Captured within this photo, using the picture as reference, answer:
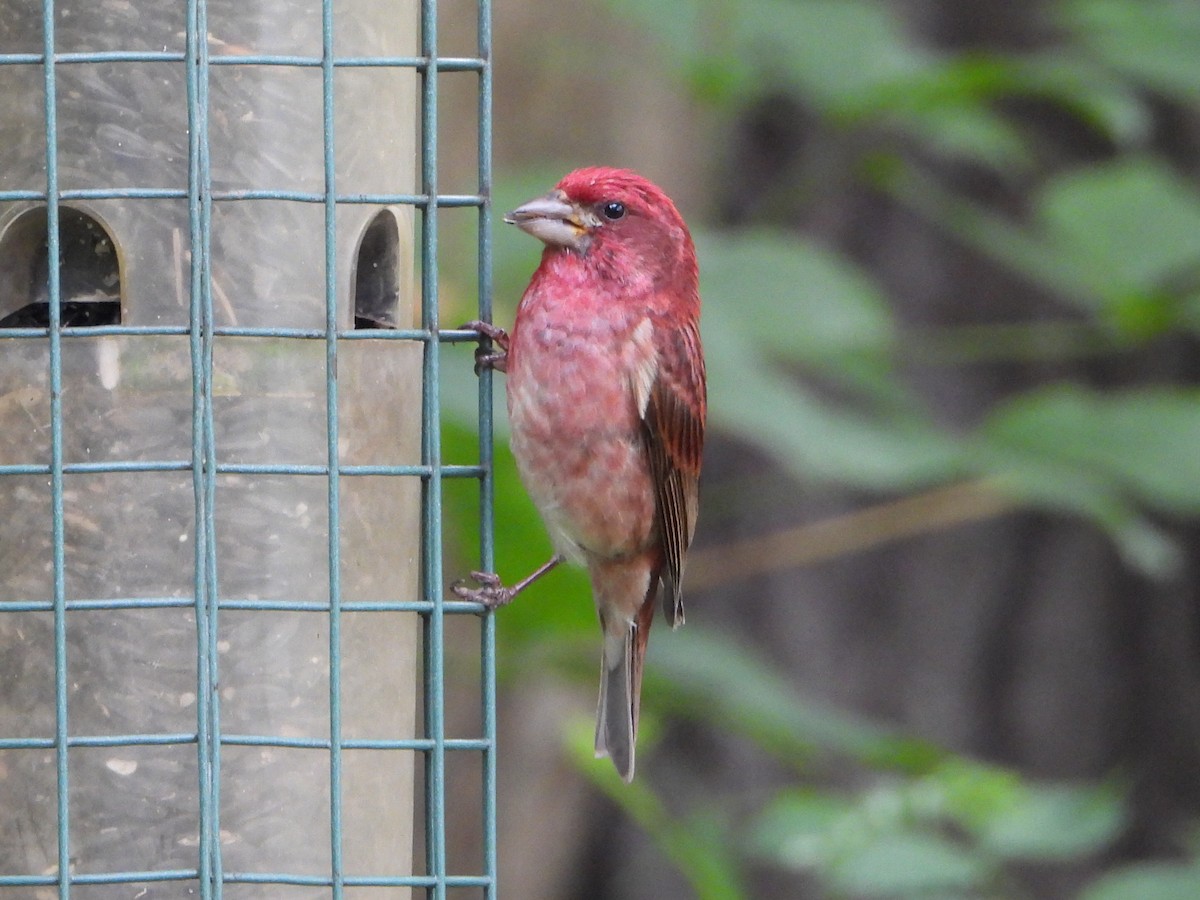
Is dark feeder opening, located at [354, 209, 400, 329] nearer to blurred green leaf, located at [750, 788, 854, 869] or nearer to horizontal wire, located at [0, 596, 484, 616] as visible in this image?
horizontal wire, located at [0, 596, 484, 616]

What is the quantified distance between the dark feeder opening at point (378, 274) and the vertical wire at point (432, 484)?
7.4 inches

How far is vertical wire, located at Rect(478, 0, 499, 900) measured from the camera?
444 centimetres

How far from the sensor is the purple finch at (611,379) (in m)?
5.32

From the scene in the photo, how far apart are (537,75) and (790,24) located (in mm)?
1346

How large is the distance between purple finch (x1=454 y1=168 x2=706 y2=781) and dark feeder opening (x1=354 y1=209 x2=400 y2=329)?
0.45m

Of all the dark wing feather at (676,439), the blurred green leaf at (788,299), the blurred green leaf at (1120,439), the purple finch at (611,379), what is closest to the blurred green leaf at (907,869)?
the purple finch at (611,379)

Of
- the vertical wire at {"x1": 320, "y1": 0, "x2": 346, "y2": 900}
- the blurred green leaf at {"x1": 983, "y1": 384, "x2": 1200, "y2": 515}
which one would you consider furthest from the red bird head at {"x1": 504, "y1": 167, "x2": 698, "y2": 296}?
the blurred green leaf at {"x1": 983, "y1": 384, "x2": 1200, "y2": 515}

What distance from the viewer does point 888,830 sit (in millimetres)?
5961

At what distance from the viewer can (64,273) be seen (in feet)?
14.8

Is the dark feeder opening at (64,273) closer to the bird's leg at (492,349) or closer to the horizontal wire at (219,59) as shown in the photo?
the horizontal wire at (219,59)

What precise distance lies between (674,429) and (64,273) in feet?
6.08

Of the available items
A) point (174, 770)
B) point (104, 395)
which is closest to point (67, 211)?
point (104, 395)

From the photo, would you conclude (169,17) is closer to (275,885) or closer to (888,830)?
(275,885)

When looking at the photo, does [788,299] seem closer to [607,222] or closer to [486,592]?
[607,222]
